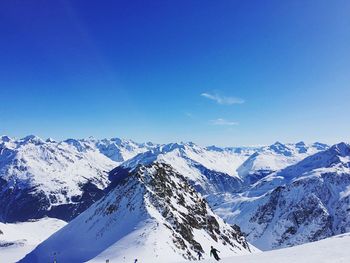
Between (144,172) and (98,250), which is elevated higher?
(144,172)

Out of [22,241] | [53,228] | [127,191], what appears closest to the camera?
[127,191]

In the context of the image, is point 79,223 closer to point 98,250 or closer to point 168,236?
point 98,250

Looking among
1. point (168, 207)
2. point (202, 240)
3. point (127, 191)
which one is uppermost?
point (127, 191)

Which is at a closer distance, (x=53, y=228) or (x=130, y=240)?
(x=130, y=240)

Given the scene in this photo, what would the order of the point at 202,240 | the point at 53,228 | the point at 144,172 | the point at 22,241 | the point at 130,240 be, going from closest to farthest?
1. the point at 130,240
2. the point at 202,240
3. the point at 144,172
4. the point at 22,241
5. the point at 53,228

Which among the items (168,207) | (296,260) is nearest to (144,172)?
(168,207)

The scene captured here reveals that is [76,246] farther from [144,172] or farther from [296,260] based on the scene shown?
[296,260]

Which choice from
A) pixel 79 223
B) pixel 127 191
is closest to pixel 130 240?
pixel 127 191
